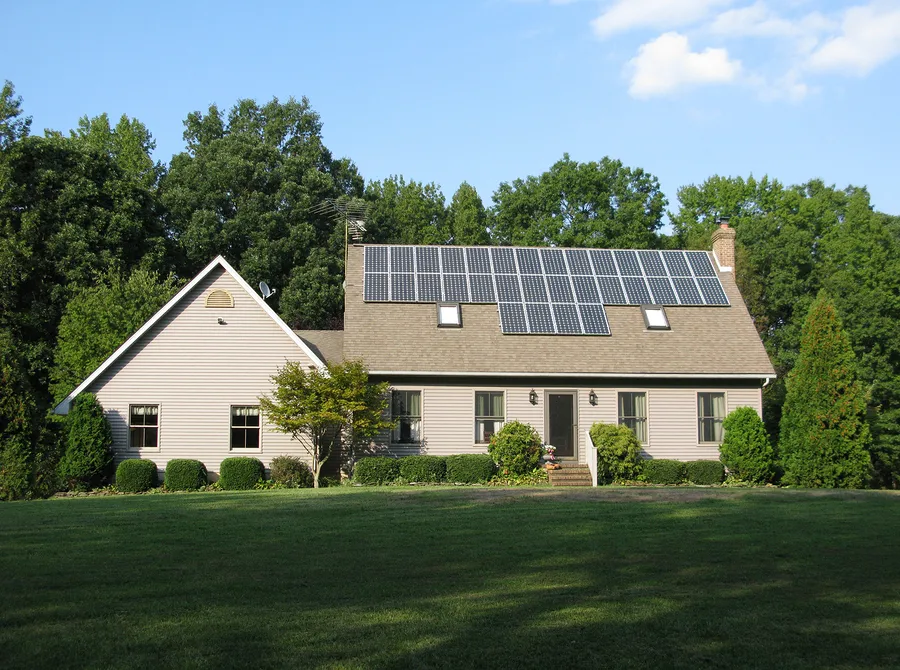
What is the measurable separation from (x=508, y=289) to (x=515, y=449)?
5.73 m

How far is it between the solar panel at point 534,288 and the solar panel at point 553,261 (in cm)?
60

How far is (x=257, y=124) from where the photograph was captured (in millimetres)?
52094

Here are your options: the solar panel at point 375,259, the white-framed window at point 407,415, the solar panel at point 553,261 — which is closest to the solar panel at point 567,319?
the solar panel at point 553,261

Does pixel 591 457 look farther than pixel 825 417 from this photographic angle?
No

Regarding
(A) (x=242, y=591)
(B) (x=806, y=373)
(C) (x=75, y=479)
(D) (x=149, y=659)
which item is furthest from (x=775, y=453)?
(D) (x=149, y=659)

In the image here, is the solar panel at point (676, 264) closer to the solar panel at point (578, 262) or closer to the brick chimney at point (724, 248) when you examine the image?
the brick chimney at point (724, 248)

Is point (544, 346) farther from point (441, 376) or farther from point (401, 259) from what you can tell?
point (401, 259)

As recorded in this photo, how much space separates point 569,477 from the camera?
2397 centimetres

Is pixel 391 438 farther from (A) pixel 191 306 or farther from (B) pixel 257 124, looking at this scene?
(B) pixel 257 124

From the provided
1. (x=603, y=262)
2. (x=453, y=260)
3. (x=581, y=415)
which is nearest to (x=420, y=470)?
(x=581, y=415)

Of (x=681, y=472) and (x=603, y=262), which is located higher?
(x=603, y=262)

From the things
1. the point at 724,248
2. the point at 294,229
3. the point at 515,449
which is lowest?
the point at 515,449

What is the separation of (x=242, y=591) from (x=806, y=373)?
65.1 feet

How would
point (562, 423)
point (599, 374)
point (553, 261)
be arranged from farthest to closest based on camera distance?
point (553, 261), point (562, 423), point (599, 374)
